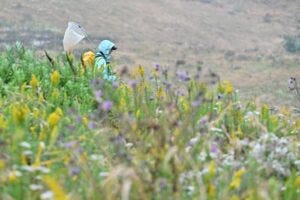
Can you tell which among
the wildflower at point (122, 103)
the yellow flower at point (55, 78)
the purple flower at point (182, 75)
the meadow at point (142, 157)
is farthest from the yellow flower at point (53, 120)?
the yellow flower at point (55, 78)

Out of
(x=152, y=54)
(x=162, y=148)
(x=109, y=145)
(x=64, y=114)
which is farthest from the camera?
(x=152, y=54)

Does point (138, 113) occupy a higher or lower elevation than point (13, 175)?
lower

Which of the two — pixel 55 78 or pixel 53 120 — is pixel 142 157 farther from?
pixel 55 78

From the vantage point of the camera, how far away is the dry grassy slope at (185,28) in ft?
159

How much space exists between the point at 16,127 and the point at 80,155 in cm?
63

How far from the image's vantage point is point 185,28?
60656mm

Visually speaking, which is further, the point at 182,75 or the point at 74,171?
the point at 182,75

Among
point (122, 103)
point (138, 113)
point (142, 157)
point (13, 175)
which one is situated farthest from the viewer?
point (122, 103)

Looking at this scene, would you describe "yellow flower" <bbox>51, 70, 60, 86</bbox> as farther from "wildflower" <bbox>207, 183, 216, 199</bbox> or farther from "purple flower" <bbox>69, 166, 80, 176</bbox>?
"wildflower" <bbox>207, 183, 216, 199</bbox>

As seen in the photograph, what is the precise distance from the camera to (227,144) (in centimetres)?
448

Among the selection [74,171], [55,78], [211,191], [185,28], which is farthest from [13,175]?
[185,28]

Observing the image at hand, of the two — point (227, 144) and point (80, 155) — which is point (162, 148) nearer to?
→ point (80, 155)

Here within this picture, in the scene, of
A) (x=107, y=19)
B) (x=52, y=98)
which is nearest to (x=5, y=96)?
(x=52, y=98)

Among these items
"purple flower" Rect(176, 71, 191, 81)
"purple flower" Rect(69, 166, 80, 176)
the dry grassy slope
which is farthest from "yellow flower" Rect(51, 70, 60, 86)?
the dry grassy slope
